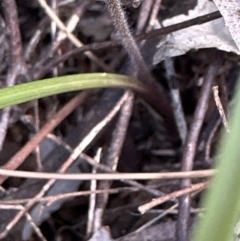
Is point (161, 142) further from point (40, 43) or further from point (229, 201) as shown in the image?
point (229, 201)

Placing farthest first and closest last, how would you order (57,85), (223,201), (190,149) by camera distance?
(190,149) < (57,85) < (223,201)

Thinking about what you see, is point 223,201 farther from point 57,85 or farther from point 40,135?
point 40,135

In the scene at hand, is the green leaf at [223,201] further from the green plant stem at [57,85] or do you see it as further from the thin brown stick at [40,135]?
the thin brown stick at [40,135]

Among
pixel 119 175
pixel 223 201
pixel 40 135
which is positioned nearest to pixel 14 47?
pixel 40 135

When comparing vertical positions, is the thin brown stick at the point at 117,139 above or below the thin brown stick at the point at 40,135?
below

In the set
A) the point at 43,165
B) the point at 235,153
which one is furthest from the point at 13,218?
the point at 235,153

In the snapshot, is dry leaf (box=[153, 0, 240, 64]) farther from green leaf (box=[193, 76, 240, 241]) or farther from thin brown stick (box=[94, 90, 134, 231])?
green leaf (box=[193, 76, 240, 241])

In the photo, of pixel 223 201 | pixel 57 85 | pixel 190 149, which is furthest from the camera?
pixel 190 149

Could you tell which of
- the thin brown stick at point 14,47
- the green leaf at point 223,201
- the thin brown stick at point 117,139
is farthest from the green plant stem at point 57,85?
the green leaf at point 223,201
